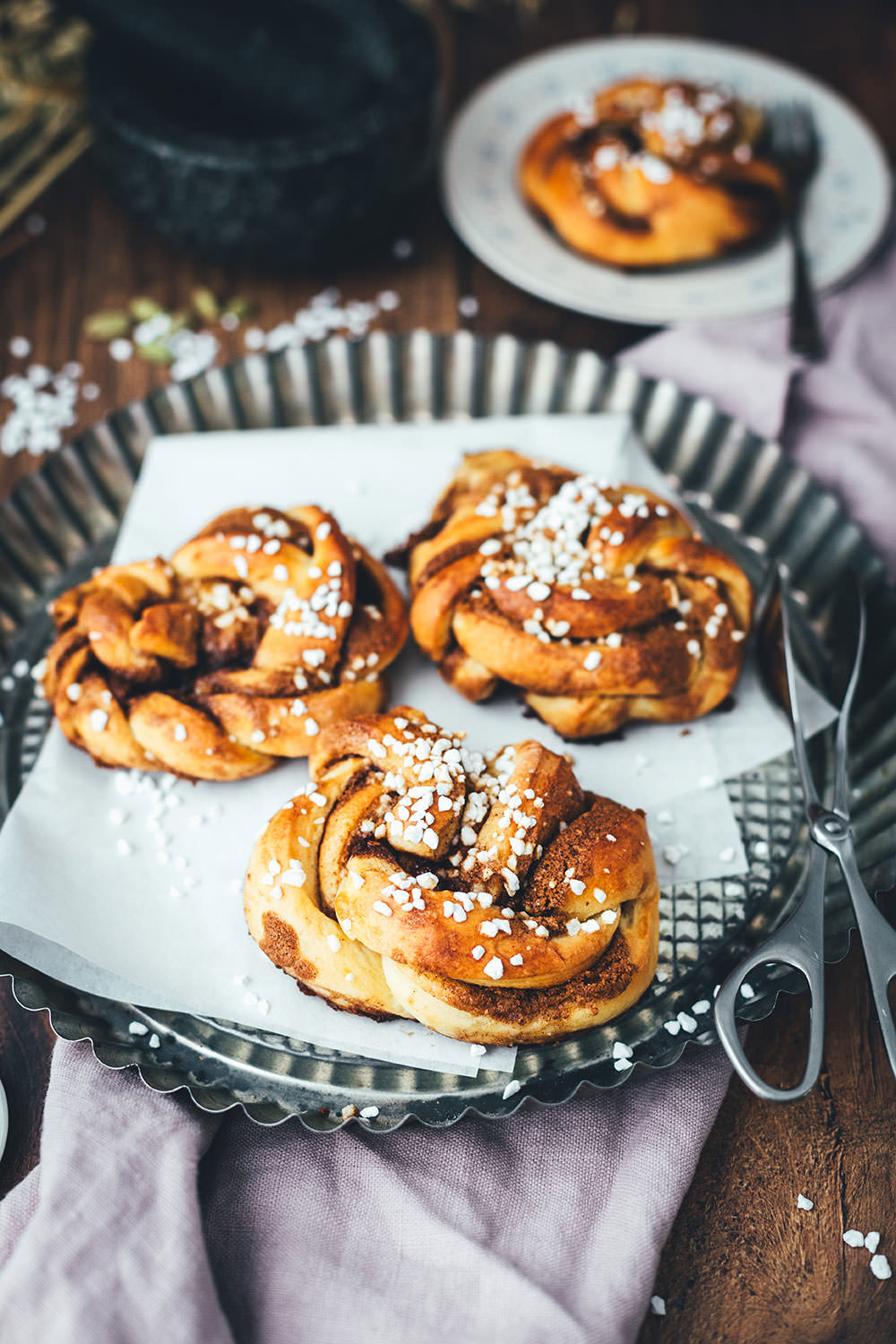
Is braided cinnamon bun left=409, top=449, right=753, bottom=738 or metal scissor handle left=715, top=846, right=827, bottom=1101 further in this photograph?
braided cinnamon bun left=409, top=449, right=753, bottom=738

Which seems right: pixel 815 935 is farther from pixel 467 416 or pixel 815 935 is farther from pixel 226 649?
pixel 467 416

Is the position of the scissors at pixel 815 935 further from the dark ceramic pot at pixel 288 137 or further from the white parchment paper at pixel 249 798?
the dark ceramic pot at pixel 288 137

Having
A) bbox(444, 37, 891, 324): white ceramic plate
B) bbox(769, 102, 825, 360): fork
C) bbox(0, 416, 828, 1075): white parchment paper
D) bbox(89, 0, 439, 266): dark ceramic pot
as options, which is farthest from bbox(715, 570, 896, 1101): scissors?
bbox(89, 0, 439, 266): dark ceramic pot

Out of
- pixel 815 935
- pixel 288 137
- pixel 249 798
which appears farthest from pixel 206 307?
pixel 815 935

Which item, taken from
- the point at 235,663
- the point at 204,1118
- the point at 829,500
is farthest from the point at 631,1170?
the point at 829,500

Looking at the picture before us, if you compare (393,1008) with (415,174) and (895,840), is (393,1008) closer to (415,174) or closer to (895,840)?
(895,840)

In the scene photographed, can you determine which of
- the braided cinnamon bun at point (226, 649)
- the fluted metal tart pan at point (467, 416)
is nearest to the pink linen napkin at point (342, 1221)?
the fluted metal tart pan at point (467, 416)

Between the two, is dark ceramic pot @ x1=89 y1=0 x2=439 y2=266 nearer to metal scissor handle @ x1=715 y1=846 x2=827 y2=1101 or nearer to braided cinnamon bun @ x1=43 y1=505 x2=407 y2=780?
braided cinnamon bun @ x1=43 y1=505 x2=407 y2=780
